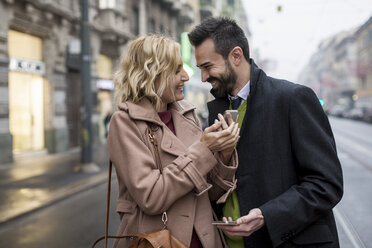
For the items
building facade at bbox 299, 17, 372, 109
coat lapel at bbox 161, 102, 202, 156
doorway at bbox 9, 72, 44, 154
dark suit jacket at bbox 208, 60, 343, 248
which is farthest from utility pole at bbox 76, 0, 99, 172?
building facade at bbox 299, 17, 372, 109

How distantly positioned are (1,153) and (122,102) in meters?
9.81

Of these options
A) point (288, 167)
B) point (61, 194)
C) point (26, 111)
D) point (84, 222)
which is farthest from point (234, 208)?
point (26, 111)

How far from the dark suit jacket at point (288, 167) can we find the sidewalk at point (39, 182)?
191 inches

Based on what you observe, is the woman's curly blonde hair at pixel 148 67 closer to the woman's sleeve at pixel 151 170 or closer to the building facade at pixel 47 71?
the woman's sleeve at pixel 151 170

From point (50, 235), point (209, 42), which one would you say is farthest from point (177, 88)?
point (50, 235)

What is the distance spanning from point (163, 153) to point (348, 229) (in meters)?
3.92

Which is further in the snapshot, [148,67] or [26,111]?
[26,111]

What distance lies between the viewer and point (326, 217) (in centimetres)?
166

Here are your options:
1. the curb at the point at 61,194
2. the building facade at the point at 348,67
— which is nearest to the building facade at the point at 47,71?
the curb at the point at 61,194

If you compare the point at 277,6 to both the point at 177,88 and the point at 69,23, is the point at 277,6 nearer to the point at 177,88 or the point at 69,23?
the point at 69,23

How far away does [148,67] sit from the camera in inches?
71.6

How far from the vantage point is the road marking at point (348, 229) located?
4.21 meters

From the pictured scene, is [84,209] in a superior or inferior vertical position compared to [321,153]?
inferior

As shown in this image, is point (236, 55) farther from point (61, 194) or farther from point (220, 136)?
point (61, 194)
